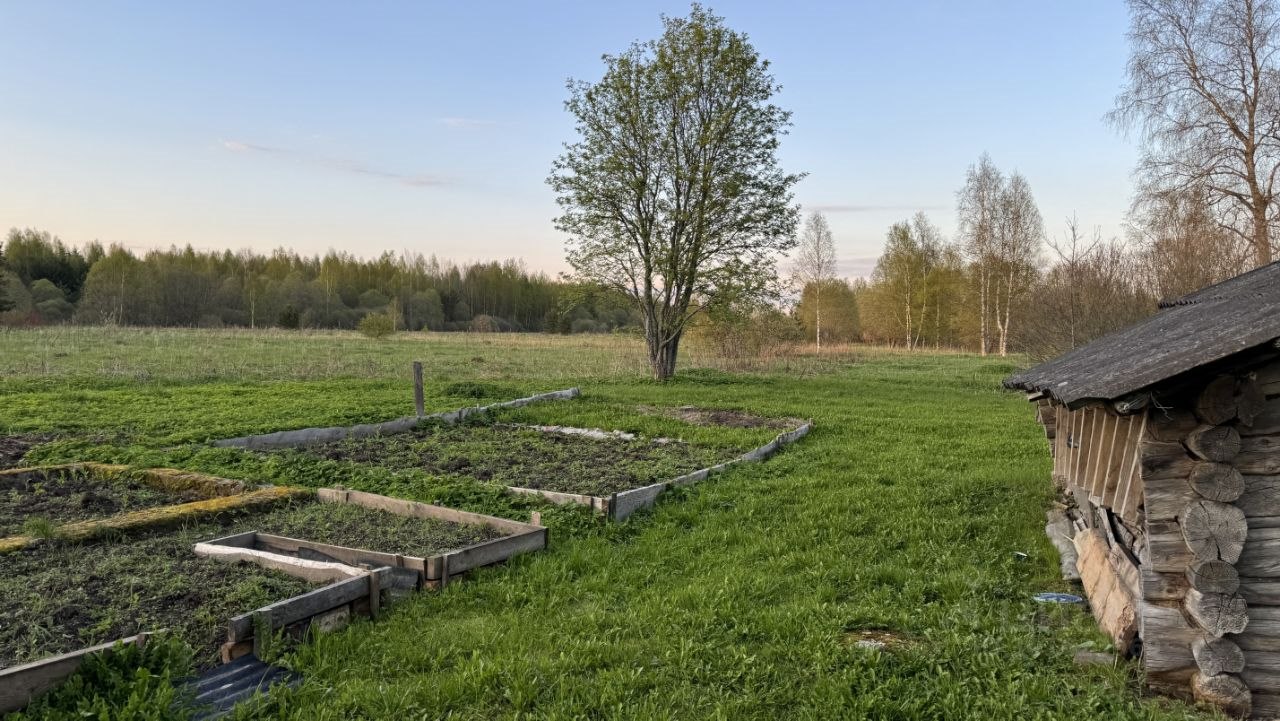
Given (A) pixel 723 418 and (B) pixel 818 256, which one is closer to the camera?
Result: (A) pixel 723 418

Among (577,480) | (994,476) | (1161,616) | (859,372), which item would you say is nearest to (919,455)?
(994,476)

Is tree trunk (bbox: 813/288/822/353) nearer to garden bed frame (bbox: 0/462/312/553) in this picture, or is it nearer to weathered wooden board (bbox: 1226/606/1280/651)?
garden bed frame (bbox: 0/462/312/553)

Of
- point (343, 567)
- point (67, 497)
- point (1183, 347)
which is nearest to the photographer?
point (1183, 347)

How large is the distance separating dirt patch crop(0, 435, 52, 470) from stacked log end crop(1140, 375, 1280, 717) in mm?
11621

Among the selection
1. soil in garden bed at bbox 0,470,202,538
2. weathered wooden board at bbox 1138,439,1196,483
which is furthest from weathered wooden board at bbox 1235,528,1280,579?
soil in garden bed at bbox 0,470,202,538

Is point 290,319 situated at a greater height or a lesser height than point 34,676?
greater

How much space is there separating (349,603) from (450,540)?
139cm

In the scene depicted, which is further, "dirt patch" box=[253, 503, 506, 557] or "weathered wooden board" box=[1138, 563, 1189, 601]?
"dirt patch" box=[253, 503, 506, 557]

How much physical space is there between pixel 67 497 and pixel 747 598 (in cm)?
703

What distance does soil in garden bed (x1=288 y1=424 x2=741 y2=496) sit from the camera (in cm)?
866

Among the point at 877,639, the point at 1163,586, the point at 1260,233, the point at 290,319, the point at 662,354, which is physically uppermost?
the point at 1260,233

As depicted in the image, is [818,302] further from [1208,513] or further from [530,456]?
A: [1208,513]

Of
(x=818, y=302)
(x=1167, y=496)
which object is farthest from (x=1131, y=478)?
(x=818, y=302)

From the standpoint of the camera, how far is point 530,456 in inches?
398
